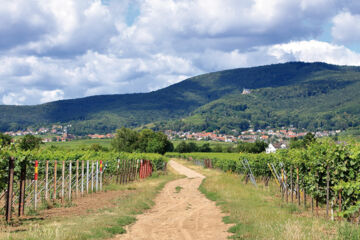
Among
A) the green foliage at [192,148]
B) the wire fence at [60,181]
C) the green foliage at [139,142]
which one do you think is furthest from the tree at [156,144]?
the wire fence at [60,181]

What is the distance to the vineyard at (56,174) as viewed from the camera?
52.5 ft

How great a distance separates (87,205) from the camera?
844 inches

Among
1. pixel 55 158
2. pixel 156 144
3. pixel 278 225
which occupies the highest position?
pixel 55 158

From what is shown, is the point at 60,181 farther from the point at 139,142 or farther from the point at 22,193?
the point at 139,142

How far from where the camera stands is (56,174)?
28.2 meters

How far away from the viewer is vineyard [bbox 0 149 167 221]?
16.0 meters

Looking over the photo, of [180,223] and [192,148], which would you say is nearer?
[180,223]

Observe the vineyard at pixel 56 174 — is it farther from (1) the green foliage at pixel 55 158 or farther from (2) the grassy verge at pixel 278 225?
(2) the grassy verge at pixel 278 225

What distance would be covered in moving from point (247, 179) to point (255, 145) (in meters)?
82.7

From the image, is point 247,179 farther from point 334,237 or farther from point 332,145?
point 334,237

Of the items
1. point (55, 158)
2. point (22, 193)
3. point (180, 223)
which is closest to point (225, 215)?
point (180, 223)

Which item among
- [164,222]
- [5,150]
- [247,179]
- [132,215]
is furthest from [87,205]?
[247,179]

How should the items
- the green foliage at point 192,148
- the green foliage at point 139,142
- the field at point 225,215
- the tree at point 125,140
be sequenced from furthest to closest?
the green foliage at point 192,148, the tree at point 125,140, the green foliage at point 139,142, the field at point 225,215

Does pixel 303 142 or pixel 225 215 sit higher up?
pixel 303 142
